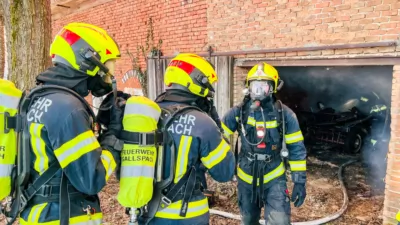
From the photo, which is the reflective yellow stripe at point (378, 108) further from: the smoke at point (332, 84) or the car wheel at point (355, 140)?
the car wheel at point (355, 140)

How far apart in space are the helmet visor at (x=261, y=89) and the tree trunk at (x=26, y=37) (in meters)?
3.34

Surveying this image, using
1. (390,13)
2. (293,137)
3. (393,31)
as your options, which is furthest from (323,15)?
(293,137)

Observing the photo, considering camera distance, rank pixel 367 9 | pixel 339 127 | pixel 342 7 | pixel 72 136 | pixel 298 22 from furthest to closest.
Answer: pixel 339 127 → pixel 298 22 → pixel 342 7 → pixel 367 9 → pixel 72 136

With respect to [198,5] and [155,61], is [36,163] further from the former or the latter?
[155,61]

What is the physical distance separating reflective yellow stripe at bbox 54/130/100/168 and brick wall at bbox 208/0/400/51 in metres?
3.93

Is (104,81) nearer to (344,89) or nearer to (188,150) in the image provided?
(188,150)

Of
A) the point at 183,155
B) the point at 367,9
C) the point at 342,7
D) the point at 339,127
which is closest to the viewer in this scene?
the point at 183,155

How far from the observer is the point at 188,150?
7.06 ft

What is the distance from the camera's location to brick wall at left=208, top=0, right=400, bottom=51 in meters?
4.12

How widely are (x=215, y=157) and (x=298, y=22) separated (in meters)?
3.63

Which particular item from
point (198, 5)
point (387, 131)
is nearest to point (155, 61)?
point (198, 5)

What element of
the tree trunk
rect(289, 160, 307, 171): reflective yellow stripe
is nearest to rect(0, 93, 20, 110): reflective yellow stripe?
rect(289, 160, 307, 171): reflective yellow stripe

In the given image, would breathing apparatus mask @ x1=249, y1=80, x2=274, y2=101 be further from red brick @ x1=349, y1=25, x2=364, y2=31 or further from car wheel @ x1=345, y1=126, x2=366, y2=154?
car wheel @ x1=345, y1=126, x2=366, y2=154

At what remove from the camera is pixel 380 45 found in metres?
4.07
